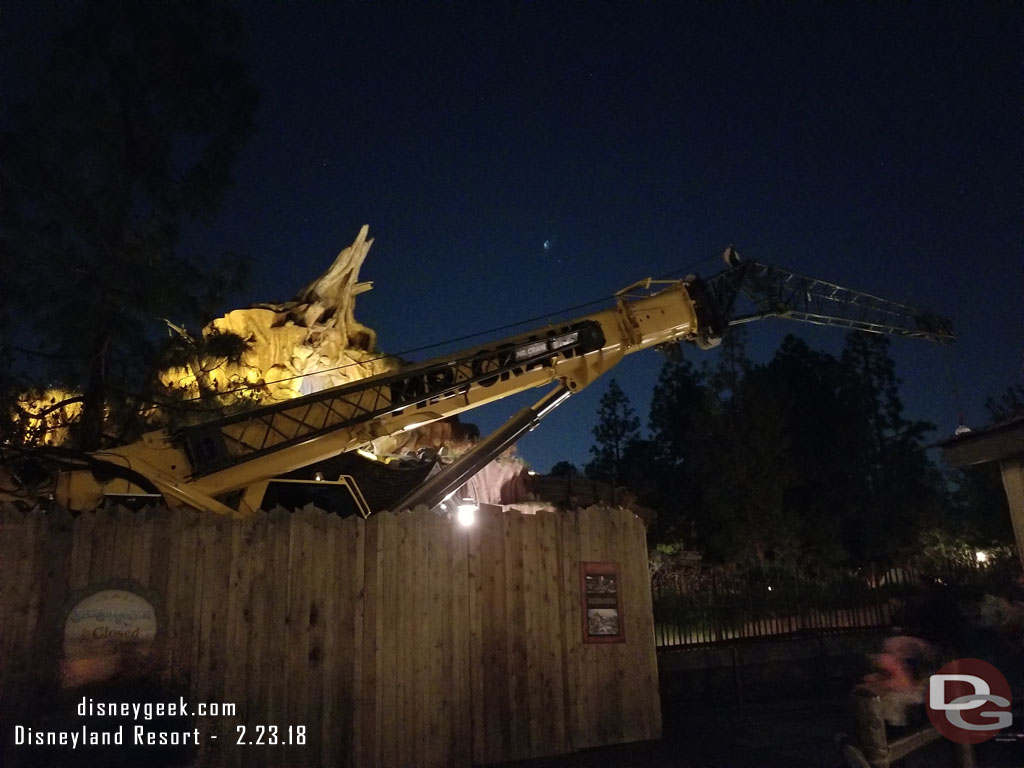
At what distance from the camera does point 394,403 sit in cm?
1020

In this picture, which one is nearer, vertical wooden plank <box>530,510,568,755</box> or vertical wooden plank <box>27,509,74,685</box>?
vertical wooden plank <box>27,509,74,685</box>

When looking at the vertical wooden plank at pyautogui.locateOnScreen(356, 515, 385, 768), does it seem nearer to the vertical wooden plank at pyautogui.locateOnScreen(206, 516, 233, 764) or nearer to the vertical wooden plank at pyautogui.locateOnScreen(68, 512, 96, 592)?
the vertical wooden plank at pyautogui.locateOnScreen(206, 516, 233, 764)

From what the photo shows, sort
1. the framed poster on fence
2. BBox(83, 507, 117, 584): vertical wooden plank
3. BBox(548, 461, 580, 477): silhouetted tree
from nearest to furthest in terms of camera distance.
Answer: BBox(83, 507, 117, 584): vertical wooden plank
the framed poster on fence
BBox(548, 461, 580, 477): silhouetted tree

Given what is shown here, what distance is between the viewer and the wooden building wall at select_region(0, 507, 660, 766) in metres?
6.77

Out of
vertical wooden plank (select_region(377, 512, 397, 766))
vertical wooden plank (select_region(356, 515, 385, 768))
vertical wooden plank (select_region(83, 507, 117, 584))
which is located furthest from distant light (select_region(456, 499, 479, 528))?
vertical wooden plank (select_region(83, 507, 117, 584))

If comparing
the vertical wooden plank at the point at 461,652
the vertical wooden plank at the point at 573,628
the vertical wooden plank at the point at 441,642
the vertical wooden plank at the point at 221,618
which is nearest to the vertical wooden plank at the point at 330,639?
the vertical wooden plank at the point at 221,618

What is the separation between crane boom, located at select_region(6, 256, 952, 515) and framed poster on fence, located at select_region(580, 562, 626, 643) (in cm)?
288

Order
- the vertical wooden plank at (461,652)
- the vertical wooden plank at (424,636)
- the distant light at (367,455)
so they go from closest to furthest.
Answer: the vertical wooden plank at (424,636)
the vertical wooden plank at (461,652)
the distant light at (367,455)

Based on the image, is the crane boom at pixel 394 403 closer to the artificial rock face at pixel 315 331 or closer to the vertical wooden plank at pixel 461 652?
the vertical wooden plank at pixel 461 652

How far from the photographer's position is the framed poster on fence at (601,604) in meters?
8.52

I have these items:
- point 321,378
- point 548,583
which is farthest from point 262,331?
point 548,583

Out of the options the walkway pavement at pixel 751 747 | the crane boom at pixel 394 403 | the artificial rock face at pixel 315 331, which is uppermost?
the artificial rock face at pixel 315 331

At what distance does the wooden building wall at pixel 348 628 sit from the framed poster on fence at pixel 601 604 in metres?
0.11

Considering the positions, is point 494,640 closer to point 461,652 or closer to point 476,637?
point 476,637
